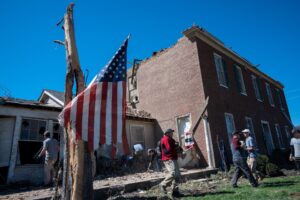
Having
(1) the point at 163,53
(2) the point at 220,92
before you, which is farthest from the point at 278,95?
(1) the point at 163,53

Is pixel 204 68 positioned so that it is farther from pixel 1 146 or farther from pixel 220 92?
pixel 1 146

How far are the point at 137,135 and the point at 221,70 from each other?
22.0 feet

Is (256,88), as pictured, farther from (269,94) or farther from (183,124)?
(183,124)

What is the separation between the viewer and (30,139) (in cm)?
953

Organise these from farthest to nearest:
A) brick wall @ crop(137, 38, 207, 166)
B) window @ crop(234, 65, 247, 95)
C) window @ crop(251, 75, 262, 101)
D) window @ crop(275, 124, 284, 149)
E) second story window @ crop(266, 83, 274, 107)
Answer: second story window @ crop(266, 83, 274, 107), window @ crop(275, 124, 284, 149), window @ crop(251, 75, 262, 101), window @ crop(234, 65, 247, 95), brick wall @ crop(137, 38, 207, 166)

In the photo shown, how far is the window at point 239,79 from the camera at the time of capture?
52.7 ft

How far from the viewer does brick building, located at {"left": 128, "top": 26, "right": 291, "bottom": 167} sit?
1253 cm

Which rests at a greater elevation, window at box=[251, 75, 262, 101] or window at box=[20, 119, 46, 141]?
window at box=[251, 75, 262, 101]

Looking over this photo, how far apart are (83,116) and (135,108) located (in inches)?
503

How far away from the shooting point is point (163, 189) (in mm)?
6219

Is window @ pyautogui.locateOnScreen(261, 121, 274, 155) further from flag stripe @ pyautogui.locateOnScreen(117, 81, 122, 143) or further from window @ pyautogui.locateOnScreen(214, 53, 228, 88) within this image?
flag stripe @ pyautogui.locateOnScreen(117, 81, 122, 143)

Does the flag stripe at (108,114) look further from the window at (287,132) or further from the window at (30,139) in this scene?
the window at (287,132)

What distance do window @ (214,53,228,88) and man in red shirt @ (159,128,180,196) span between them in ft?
29.0

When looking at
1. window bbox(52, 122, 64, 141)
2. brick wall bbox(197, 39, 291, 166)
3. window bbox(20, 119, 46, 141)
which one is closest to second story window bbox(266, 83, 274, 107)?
brick wall bbox(197, 39, 291, 166)
